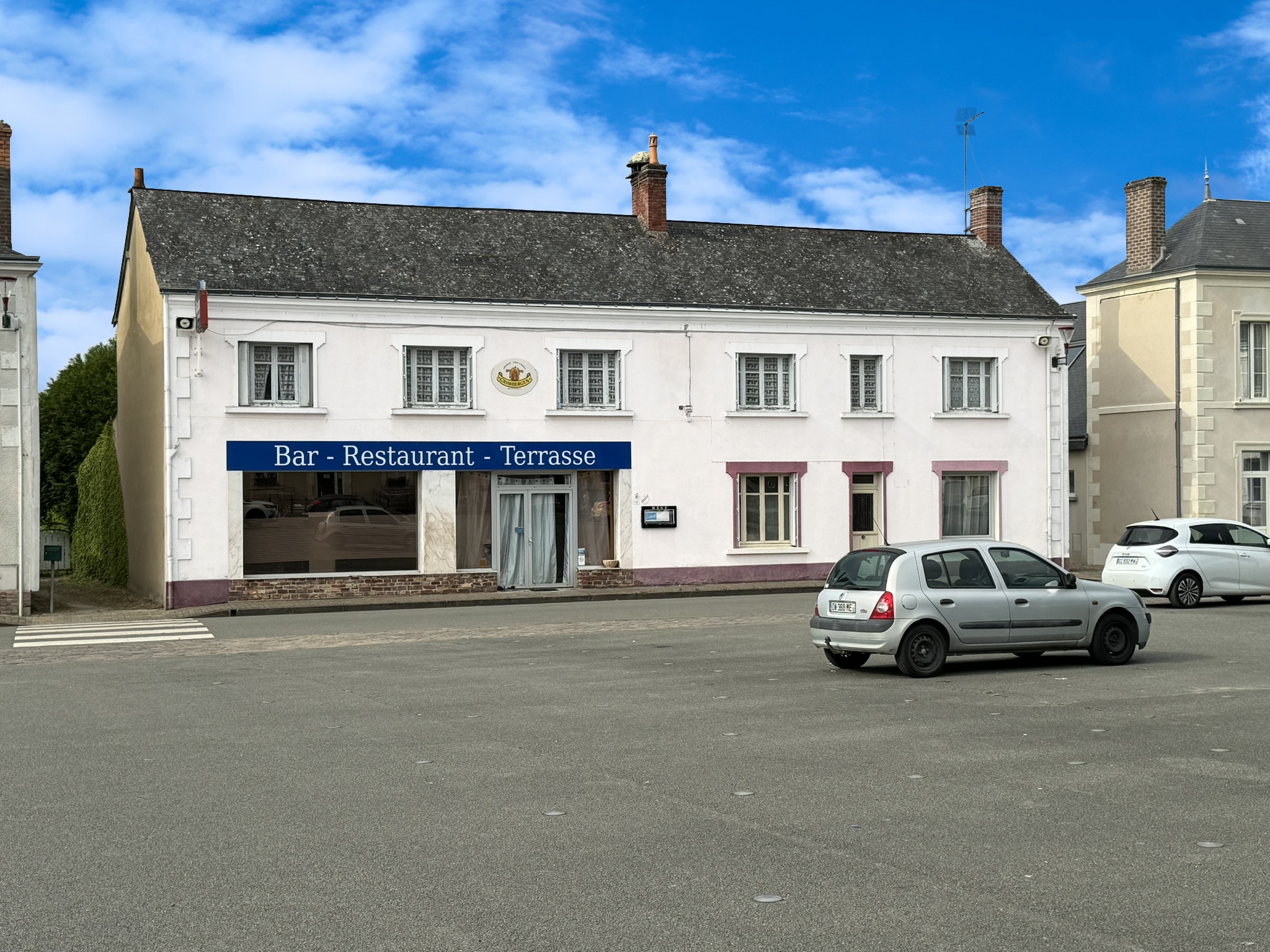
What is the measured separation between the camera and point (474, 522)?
29.0 meters

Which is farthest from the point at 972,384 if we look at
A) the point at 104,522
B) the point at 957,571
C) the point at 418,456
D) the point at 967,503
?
the point at 104,522

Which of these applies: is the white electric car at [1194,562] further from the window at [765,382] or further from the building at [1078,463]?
the building at [1078,463]

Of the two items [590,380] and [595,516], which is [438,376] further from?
[595,516]

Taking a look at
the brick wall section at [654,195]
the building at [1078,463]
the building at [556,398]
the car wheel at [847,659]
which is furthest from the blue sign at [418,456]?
the car wheel at [847,659]

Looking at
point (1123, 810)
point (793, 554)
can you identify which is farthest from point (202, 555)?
point (1123, 810)

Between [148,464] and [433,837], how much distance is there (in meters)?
24.3

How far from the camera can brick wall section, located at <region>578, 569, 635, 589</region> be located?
29.5 metres

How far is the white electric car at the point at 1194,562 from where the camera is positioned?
2270 cm

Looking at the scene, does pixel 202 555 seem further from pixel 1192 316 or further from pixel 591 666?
pixel 1192 316

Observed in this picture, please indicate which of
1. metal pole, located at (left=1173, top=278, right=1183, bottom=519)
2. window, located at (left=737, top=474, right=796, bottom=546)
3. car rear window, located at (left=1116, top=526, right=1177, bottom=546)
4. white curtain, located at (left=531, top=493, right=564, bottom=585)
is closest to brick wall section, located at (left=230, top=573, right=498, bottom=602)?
white curtain, located at (left=531, top=493, right=564, bottom=585)

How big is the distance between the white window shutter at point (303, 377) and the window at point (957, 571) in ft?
54.7

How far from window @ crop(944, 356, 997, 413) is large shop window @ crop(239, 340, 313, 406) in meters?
14.7

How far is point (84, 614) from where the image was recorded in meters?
25.4

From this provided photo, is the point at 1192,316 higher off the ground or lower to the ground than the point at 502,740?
higher
